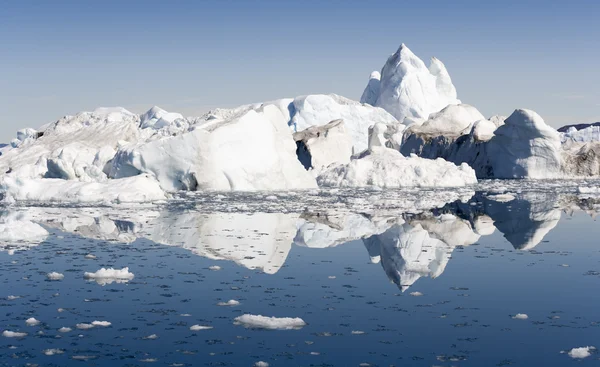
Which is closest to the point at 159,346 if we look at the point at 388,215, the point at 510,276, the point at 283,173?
the point at 510,276

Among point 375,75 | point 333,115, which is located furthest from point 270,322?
point 375,75

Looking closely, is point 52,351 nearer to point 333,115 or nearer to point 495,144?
point 495,144

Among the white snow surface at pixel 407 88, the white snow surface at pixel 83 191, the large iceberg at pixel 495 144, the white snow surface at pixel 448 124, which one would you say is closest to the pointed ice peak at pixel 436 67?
the white snow surface at pixel 407 88

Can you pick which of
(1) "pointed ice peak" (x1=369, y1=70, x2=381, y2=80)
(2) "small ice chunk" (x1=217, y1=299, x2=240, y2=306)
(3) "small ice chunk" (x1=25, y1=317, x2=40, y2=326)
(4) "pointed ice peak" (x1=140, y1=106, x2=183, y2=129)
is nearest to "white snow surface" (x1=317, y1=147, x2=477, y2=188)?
(2) "small ice chunk" (x1=217, y1=299, x2=240, y2=306)

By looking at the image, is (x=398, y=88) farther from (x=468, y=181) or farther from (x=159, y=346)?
(x=159, y=346)

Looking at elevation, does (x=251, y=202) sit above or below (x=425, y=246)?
above

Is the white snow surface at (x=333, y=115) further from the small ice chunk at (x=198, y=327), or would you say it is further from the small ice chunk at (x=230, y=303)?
the small ice chunk at (x=198, y=327)

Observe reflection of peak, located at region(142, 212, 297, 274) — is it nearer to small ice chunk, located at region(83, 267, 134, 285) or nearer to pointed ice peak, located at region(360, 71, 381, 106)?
small ice chunk, located at region(83, 267, 134, 285)
